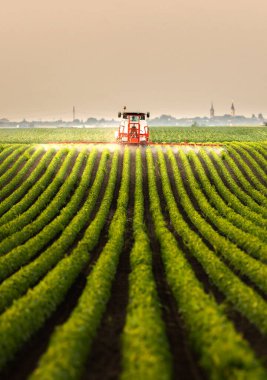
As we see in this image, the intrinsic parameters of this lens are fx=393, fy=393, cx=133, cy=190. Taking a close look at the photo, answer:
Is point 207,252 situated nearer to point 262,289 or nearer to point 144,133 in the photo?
point 262,289

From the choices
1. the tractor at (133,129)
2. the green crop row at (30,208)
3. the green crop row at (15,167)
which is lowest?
the green crop row at (30,208)

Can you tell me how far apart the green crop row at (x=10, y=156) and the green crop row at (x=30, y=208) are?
6.02 meters

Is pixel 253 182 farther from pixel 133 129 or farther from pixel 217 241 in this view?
pixel 217 241

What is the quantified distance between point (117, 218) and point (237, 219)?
7356mm

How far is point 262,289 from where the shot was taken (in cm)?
1387

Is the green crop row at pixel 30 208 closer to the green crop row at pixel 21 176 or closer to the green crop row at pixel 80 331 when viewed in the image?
the green crop row at pixel 21 176

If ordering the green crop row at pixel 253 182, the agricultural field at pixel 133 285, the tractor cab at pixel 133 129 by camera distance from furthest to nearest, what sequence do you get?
the tractor cab at pixel 133 129 < the green crop row at pixel 253 182 < the agricultural field at pixel 133 285

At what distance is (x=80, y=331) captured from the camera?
9.90m

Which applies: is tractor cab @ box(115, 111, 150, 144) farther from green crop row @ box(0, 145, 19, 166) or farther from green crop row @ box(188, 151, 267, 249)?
green crop row @ box(0, 145, 19, 166)

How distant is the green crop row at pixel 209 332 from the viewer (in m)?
8.17

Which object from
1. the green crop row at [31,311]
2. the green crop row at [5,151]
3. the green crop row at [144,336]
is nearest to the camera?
the green crop row at [144,336]

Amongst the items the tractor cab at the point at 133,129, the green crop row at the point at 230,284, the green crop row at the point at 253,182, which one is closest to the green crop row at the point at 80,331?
the green crop row at the point at 230,284

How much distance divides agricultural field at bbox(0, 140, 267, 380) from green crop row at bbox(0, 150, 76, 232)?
12 centimetres

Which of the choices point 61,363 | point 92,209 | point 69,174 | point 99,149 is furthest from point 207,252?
point 99,149
